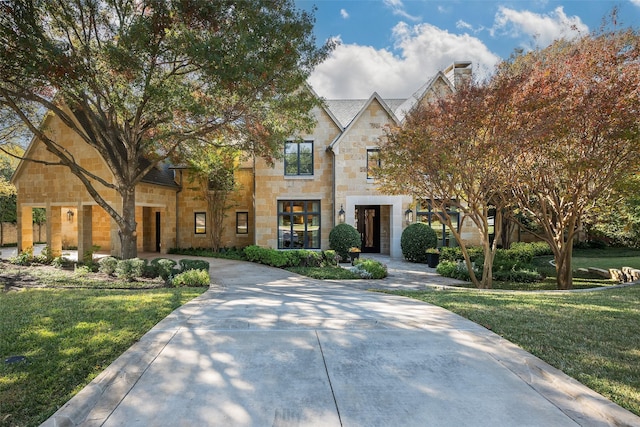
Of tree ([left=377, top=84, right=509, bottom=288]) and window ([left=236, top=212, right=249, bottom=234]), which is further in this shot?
window ([left=236, top=212, right=249, bottom=234])

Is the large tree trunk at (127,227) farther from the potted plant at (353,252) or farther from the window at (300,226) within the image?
the potted plant at (353,252)

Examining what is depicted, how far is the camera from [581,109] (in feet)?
27.6

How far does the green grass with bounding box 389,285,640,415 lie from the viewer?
3486mm

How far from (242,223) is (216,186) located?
2.78 m

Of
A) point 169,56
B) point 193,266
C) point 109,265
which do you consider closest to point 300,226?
point 193,266

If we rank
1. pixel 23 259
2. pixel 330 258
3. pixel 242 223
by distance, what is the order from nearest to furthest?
pixel 330 258 → pixel 23 259 → pixel 242 223

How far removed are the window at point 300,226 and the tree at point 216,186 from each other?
10.2 feet

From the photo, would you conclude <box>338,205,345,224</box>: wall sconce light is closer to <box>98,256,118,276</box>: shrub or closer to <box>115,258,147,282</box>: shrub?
<box>115,258,147,282</box>: shrub

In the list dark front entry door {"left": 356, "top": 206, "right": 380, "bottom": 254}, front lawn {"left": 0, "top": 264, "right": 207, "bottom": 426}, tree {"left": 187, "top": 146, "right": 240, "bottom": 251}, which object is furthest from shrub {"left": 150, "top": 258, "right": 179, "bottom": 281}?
dark front entry door {"left": 356, "top": 206, "right": 380, "bottom": 254}

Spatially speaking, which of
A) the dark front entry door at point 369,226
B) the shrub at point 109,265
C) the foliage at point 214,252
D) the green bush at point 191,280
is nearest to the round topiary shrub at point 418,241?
the dark front entry door at point 369,226

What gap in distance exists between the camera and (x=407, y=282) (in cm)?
1105

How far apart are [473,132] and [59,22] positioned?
1152cm

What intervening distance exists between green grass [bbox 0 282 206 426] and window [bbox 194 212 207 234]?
39.7 feet

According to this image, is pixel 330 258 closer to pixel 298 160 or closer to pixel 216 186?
pixel 298 160
